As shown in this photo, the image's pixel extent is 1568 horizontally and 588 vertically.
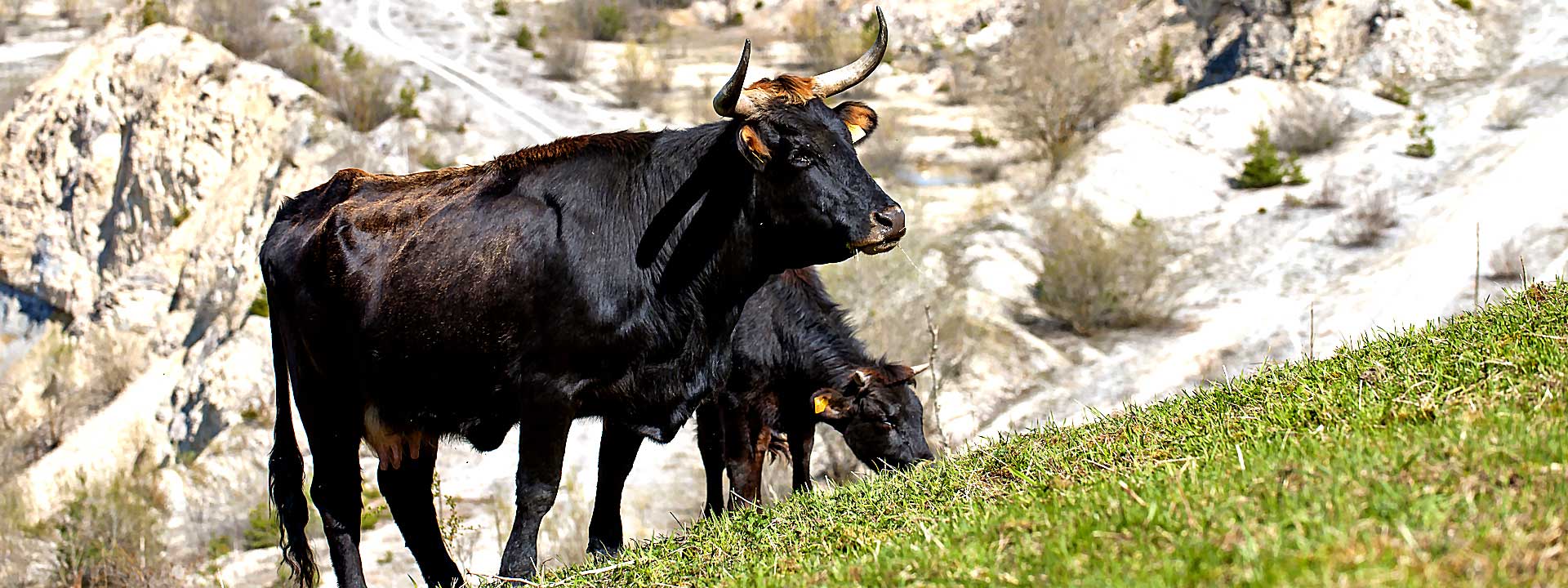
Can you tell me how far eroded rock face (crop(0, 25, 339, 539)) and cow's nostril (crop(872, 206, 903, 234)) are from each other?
17373 mm

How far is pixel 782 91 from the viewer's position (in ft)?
21.6

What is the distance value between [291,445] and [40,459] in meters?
16.9

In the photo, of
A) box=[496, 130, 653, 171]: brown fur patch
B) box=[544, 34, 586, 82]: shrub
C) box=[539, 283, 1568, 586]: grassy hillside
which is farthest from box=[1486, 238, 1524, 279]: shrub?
box=[544, 34, 586, 82]: shrub

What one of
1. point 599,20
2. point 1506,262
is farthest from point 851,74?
point 599,20

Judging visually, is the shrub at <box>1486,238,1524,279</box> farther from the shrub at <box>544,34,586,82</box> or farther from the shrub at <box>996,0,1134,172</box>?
the shrub at <box>544,34,586,82</box>

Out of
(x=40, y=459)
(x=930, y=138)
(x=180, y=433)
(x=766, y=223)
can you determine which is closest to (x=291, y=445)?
(x=766, y=223)

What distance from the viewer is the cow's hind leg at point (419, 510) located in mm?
7957

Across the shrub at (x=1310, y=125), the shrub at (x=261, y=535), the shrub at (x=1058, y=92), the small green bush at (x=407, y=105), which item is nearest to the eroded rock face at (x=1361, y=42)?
the shrub at (x=1310, y=125)

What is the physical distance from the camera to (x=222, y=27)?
3105 cm

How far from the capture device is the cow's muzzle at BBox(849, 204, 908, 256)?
20.4 ft

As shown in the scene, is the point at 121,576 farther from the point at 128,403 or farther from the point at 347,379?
the point at 128,403

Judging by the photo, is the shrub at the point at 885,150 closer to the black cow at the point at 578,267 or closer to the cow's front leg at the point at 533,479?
the black cow at the point at 578,267

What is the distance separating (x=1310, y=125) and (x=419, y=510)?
2231 cm

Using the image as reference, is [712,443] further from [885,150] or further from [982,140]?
[982,140]
